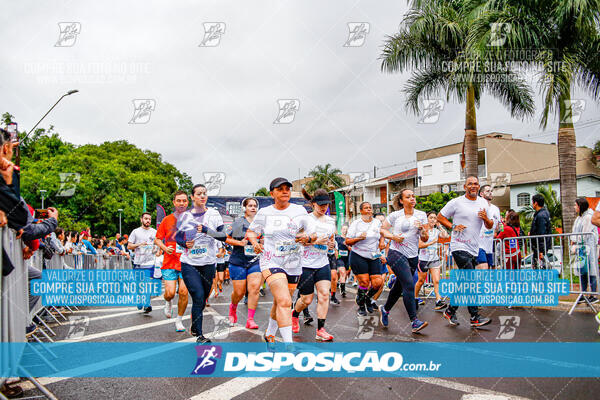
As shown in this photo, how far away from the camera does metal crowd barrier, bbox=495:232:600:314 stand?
28.5 ft

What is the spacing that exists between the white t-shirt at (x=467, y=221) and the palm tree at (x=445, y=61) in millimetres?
9952

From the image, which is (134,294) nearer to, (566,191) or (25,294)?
(25,294)

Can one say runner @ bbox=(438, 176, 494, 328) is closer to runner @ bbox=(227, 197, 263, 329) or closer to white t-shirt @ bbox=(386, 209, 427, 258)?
white t-shirt @ bbox=(386, 209, 427, 258)

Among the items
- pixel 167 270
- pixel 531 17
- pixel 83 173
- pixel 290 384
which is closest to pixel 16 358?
pixel 290 384

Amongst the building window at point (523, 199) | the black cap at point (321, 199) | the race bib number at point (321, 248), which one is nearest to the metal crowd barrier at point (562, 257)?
the black cap at point (321, 199)

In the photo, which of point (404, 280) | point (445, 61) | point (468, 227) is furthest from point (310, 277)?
point (445, 61)

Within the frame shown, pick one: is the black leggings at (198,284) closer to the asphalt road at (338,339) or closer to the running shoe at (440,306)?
the asphalt road at (338,339)

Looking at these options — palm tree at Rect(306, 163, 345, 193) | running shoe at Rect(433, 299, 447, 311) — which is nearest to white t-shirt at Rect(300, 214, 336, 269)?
running shoe at Rect(433, 299, 447, 311)

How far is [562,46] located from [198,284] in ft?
44.3

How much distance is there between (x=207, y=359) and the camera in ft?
18.8

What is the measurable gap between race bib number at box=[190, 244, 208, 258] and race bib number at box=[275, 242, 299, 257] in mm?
1705

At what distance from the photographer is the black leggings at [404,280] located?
7.31m

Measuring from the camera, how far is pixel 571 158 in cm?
1432

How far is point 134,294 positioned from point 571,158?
12.8 meters
